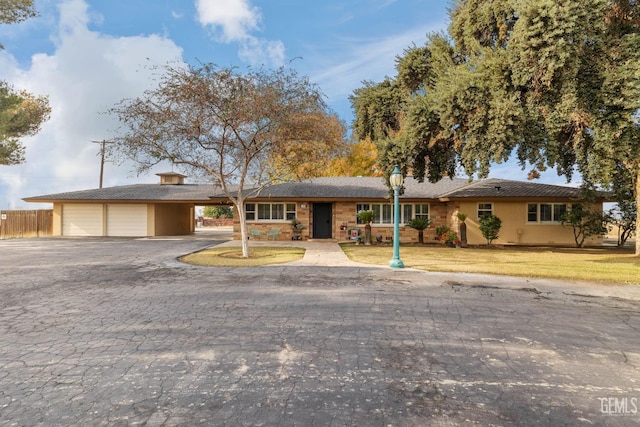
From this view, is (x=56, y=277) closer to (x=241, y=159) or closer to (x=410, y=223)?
(x=241, y=159)

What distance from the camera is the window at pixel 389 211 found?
2178cm

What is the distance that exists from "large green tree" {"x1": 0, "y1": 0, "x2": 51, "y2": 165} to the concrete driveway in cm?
1705

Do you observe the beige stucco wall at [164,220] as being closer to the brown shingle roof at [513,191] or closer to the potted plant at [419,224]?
the potted plant at [419,224]

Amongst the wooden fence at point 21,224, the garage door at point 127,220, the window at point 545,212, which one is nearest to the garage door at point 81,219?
the garage door at point 127,220

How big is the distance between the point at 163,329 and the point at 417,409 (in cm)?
368

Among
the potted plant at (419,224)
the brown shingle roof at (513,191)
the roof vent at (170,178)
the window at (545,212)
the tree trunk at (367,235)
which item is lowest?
the tree trunk at (367,235)

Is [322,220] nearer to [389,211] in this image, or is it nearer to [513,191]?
[389,211]

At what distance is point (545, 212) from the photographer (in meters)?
20.6

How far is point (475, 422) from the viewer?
2848 mm

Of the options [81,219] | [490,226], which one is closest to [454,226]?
[490,226]

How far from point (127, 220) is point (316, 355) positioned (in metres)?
24.3

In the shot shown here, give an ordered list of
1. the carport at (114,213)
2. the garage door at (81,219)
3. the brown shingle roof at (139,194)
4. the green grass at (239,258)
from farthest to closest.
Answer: the garage door at (81,219) < the carport at (114,213) < the brown shingle roof at (139,194) < the green grass at (239,258)

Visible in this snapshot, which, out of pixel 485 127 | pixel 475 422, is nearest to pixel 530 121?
pixel 485 127

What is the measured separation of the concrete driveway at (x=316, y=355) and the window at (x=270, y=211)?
13643 mm
